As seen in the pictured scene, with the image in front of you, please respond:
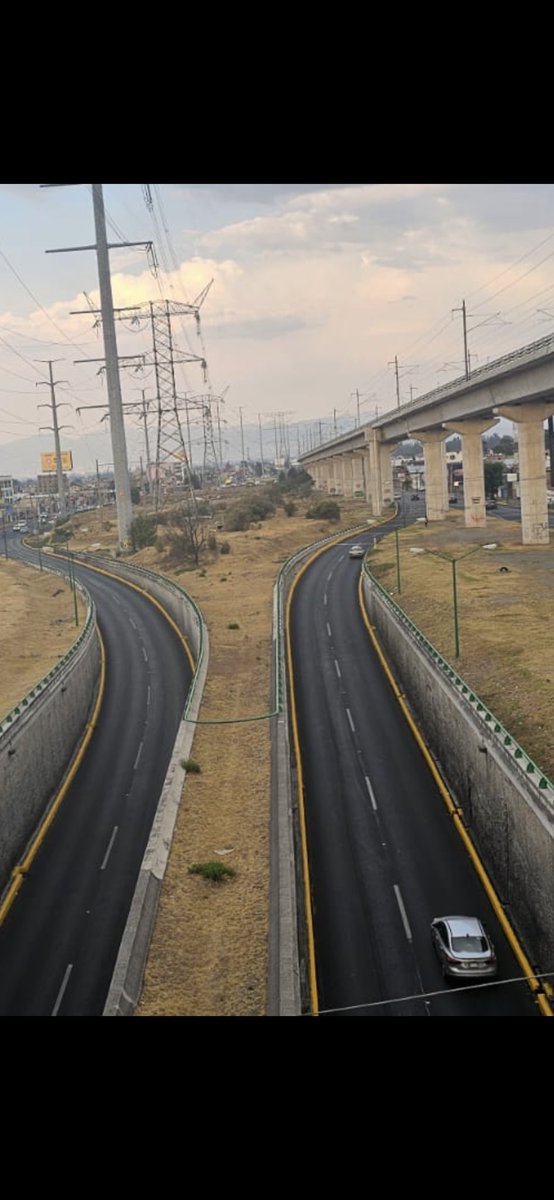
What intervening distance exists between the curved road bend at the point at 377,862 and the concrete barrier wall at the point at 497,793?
2.58ft

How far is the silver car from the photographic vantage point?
24.2 metres

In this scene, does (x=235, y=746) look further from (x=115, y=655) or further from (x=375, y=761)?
(x=115, y=655)

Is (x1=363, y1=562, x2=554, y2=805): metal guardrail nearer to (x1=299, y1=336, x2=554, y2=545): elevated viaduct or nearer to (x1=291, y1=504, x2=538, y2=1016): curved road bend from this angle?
(x1=291, y1=504, x2=538, y2=1016): curved road bend

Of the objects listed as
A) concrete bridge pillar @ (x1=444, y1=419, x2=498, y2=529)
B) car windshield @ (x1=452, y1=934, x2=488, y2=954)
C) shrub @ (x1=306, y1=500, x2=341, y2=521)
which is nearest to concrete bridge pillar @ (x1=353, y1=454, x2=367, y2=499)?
shrub @ (x1=306, y1=500, x2=341, y2=521)

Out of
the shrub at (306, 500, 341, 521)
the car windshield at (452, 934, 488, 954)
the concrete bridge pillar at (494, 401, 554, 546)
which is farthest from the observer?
the shrub at (306, 500, 341, 521)

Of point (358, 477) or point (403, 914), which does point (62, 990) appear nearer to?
point (403, 914)

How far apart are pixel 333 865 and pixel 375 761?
8380 millimetres

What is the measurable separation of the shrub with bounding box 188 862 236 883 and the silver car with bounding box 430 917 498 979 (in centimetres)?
706

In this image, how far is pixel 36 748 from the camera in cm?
4000

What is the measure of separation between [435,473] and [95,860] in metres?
89.9

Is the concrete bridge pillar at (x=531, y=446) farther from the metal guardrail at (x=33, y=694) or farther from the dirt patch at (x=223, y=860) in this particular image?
the metal guardrail at (x=33, y=694)

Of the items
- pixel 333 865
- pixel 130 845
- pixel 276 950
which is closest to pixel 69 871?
pixel 130 845
